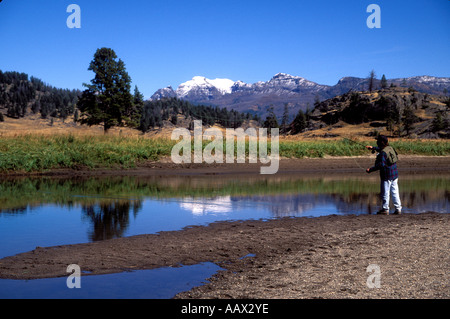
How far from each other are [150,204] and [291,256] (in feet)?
28.7

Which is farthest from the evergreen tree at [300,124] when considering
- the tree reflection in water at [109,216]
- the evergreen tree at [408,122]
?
the tree reflection in water at [109,216]

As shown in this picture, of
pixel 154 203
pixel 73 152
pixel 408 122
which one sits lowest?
pixel 154 203

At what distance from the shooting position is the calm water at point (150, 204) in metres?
10.6

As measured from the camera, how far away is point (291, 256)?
8320mm

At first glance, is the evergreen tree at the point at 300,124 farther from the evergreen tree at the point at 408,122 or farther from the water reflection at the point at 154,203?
the water reflection at the point at 154,203

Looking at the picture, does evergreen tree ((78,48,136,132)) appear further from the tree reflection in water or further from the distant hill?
the distant hill

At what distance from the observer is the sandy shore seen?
6.38m

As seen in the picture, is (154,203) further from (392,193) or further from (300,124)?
(300,124)

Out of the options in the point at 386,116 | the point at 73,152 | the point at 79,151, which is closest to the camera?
the point at 73,152

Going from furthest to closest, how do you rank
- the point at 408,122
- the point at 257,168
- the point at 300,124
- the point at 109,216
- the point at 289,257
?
the point at 300,124
the point at 408,122
the point at 257,168
the point at 109,216
the point at 289,257

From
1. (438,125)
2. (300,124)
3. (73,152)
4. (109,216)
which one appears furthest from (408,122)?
(109,216)
